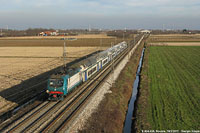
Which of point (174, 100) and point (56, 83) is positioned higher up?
point (56, 83)

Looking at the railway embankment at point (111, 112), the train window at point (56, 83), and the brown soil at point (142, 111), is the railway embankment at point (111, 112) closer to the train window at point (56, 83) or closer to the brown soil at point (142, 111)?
the brown soil at point (142, 111)

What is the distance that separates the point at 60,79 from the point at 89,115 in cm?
589

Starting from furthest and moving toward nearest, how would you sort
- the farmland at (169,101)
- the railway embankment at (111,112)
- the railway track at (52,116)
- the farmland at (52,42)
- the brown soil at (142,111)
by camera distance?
the farmland at (52,42) → the farmland at (169,101) → the brown soil at (142,111) → the railway embankment at (111,112) → the railway track at (52,116)

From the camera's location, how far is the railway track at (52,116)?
17170 millimetres

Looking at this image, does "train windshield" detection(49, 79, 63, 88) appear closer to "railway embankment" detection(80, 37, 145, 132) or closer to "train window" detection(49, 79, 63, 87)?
"train window" detection(49, 79, 63, 87)

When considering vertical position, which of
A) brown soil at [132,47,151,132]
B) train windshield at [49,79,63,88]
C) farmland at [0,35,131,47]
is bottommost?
brown soil at [132,47,151,132]

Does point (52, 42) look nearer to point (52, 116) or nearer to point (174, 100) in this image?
point (174, 100)

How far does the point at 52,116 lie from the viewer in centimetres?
1961

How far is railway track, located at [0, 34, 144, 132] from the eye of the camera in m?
17.2

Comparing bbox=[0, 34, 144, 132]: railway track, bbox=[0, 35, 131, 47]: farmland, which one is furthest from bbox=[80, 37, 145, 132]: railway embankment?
bbox=[0, 35, 131, 47]: farmland

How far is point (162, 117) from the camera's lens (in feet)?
67.9

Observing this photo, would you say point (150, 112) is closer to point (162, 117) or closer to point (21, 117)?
point (162, 117)

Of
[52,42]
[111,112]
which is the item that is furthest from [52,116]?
[52,42]

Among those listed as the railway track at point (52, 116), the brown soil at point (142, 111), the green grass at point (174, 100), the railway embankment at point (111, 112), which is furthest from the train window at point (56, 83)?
the green grass at point (174, 100)
